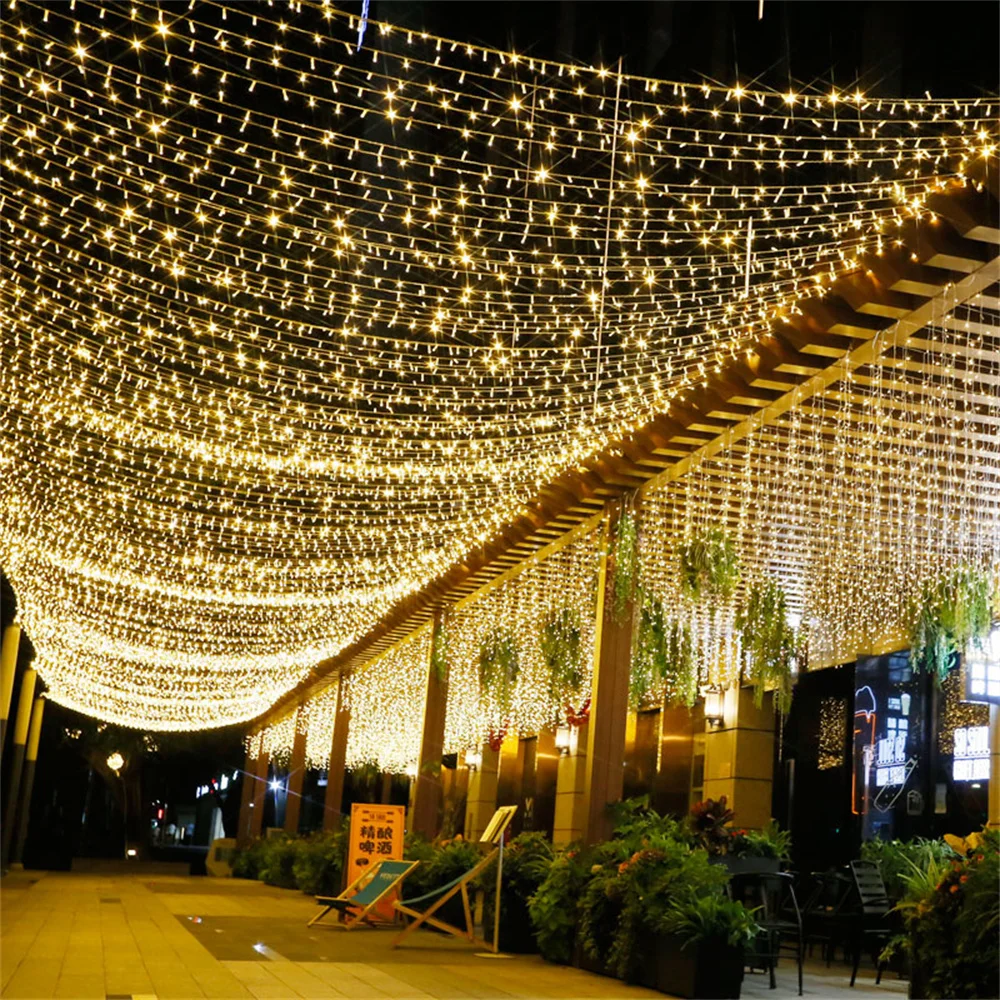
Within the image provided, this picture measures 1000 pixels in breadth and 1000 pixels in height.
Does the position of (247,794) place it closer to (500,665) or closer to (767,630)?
(500,665)

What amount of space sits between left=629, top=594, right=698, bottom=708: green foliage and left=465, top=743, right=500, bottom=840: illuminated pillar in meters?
11.5

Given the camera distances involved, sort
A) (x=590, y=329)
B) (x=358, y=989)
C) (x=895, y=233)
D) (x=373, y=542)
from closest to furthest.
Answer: (x=895, y=233), (x=358, y=989), (x=590, y=329), (x=373, y=542)

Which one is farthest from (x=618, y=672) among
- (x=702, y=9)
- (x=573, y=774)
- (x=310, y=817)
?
(x=310, y=817)

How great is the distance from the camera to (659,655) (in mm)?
10078

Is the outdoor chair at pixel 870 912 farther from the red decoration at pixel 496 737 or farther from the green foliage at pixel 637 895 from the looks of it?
the red decoration at pixel 496 737

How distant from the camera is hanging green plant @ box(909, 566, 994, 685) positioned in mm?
8125

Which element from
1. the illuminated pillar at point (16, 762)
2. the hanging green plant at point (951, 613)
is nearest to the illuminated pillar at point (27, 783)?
the illuminated pillar at point (16, 762)

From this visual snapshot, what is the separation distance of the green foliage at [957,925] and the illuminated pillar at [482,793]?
54.0 feet

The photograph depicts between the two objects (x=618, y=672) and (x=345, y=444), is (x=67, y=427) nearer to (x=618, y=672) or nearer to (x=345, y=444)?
(x=345, y=444)

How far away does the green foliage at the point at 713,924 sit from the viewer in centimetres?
715

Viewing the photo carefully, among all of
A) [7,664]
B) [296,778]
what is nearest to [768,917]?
[7,664]

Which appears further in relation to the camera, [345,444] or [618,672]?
[345,444]

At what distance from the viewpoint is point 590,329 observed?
764cm

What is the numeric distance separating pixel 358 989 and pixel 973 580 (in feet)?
14.8
